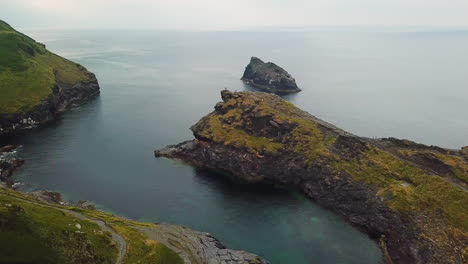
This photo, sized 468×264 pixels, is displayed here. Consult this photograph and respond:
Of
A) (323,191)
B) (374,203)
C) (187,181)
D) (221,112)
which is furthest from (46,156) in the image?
(374,203)

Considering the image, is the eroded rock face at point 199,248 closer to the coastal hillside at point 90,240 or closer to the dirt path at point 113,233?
the coastal hillside at point 90,240

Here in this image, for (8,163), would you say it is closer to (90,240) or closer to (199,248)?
(90,240)

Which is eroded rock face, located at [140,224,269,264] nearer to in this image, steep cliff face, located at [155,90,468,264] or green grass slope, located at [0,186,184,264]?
green grass slope, located at [0,186,184,264]

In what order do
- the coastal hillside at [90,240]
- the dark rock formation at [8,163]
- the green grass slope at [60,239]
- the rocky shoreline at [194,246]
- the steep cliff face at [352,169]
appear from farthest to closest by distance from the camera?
the dark rock formation at [8,163] → the steep cliff face at [352,169] → the rocky shoreline at [194,246] → the coastal hillside at [90,240] → the green grass slope at [60,239]

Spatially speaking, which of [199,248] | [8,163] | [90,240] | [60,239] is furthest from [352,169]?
[8,163]

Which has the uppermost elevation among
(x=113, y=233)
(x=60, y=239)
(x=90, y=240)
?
(x=60, y=239)

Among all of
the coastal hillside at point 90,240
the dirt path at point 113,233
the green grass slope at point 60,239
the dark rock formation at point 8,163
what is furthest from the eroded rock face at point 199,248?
the dark rock formation at point 8,163
